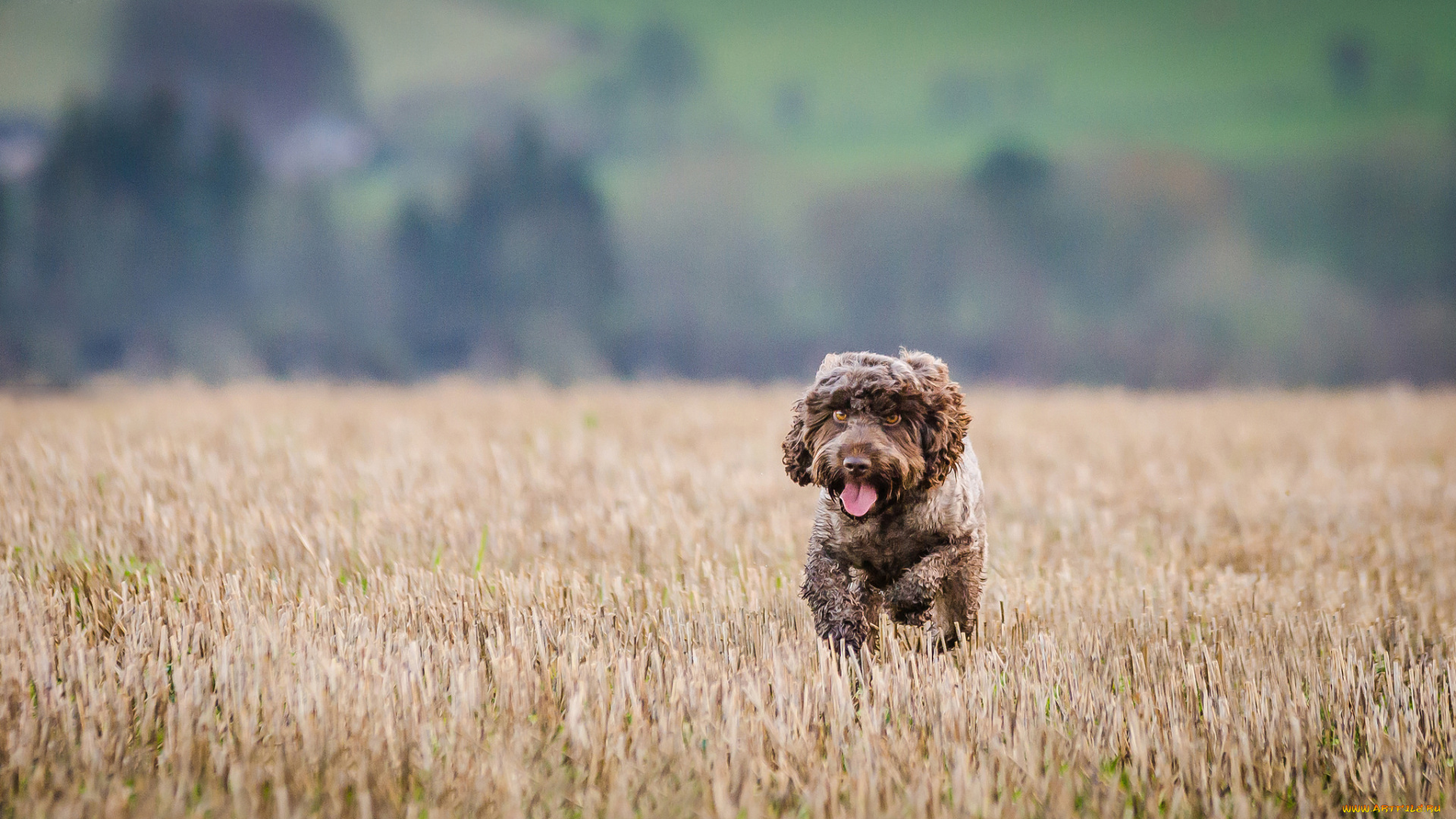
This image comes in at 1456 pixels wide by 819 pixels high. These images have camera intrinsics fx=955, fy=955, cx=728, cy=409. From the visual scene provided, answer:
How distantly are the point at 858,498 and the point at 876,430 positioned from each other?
28 cm

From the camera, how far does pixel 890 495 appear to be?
3736mm

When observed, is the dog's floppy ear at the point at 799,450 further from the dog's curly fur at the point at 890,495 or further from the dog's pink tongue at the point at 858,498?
the dog's pink tongue at the point at 858,498

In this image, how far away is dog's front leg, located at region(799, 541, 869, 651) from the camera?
12.9 feet

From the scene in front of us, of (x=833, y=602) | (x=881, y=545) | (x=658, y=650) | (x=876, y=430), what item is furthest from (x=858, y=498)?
(x=658, y=650)

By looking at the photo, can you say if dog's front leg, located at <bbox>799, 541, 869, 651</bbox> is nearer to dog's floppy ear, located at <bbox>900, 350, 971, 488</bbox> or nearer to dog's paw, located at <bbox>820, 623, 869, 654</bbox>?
dog's paw, located at <bbox>820, 623, 869, 654</bbox>

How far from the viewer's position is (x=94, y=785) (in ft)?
9.30

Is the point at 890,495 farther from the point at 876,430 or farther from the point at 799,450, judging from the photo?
the point at 799,450

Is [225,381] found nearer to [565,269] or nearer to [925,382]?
[565,269]

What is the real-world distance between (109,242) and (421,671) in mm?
32125

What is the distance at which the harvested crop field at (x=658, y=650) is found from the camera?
293 centimetres

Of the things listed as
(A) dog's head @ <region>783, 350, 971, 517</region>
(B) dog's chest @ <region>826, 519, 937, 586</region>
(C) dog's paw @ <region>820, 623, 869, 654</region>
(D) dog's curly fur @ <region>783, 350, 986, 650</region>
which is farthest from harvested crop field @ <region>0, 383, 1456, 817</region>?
(A) dog's head @ <region>783, 350, 971, 517</region>

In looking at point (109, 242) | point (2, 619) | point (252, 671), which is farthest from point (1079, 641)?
point (109, 242)

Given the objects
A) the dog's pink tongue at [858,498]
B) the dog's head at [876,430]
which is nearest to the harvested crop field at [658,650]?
the dog's pink tongue at [858,498]

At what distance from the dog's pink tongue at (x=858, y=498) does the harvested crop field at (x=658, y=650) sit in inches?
23.7
